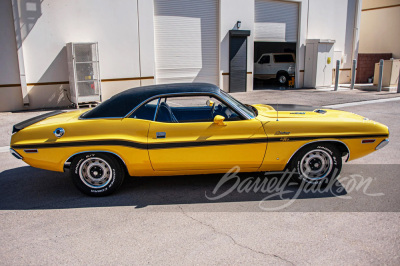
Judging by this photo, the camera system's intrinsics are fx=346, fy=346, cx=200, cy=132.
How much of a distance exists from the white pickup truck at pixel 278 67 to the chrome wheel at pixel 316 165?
51.7 feet

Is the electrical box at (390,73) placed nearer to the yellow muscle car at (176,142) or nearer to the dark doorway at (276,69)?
the dark doorway at (276,69)

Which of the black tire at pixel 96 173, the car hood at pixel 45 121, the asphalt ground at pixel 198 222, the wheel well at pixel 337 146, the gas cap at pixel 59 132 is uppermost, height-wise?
the car hood at pixel 45 121

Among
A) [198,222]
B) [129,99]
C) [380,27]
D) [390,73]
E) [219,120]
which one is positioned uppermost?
[380,27]

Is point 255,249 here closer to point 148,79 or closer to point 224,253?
point 224,253

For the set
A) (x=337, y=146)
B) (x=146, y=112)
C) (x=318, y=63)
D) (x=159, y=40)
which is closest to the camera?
(x=146, y=112)

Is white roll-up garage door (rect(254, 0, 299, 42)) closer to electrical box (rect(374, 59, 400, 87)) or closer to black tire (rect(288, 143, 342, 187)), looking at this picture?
electrical box (rect(374, 59, 400, 87))

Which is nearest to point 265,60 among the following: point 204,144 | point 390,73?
point 390,73

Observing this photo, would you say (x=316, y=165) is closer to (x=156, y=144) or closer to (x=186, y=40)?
(x=156, y=144)

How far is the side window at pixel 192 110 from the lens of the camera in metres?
4.66

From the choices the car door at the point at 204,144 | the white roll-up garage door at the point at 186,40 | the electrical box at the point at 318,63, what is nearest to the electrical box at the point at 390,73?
the electrical box at the point at 318,63

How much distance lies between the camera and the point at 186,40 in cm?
1506

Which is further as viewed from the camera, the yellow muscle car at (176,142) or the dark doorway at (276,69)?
the dark doorway at (276,69)

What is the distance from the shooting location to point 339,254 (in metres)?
3.20

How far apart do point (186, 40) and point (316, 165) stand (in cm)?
1148
